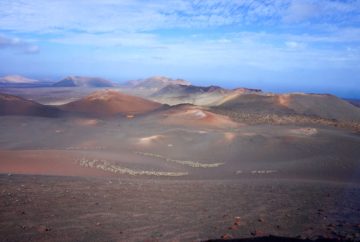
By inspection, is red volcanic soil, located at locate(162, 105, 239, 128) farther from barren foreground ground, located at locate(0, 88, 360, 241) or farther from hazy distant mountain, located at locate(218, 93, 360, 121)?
hazy distant mountain, located at locate(218, 93, 360, 121)

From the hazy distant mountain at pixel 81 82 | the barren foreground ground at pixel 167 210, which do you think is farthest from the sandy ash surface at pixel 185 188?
the hazy distant mountain at pixel 81 82

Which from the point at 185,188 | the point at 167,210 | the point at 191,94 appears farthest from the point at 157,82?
the point at 167,210

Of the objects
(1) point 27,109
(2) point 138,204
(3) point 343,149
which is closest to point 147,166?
(2) point 138,204

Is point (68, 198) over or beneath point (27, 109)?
beneath

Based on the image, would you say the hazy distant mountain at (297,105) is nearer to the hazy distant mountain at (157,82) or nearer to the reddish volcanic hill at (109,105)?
the reddish volcanic hill at (109,105)

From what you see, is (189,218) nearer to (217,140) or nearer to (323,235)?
(323,235)

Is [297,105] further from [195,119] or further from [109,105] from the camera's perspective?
[109,105]
